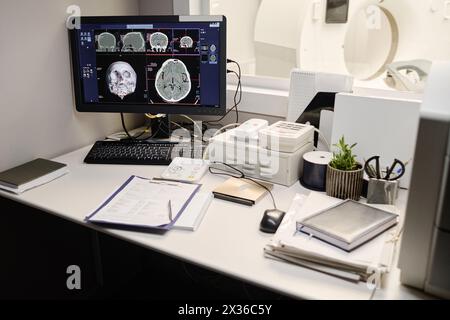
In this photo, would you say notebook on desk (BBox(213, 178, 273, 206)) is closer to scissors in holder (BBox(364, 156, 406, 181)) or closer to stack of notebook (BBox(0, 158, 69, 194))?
scissors in holder (BBox(364, 156, 406, 181))

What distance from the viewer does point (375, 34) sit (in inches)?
83.5

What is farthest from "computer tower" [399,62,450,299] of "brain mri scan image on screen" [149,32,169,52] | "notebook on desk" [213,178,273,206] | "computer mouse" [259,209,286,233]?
"brain mri scan image on screen" [149,32,169,52]

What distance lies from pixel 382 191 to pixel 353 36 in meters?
1.32

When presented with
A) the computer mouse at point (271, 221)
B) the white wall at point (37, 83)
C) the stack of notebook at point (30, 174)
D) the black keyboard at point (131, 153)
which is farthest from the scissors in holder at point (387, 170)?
the white wall at point (37, 83)

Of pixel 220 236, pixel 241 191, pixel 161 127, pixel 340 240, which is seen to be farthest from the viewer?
pixel 161 127

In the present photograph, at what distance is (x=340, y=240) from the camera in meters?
0.98

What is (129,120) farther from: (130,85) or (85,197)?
(85,197)

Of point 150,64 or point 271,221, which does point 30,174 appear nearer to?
point 150,64

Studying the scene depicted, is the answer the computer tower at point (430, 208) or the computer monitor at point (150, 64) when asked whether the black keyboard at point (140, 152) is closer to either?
the computer monitor at point (150, 64)

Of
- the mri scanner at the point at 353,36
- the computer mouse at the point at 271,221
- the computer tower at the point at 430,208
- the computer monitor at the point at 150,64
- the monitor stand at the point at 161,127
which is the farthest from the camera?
the mri scanner at the point at 353,36


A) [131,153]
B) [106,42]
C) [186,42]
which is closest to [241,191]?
[131,153]

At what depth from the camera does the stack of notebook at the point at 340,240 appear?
933 millimetres

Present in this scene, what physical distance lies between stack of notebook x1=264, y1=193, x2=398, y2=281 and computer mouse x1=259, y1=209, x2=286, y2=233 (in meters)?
0.02
